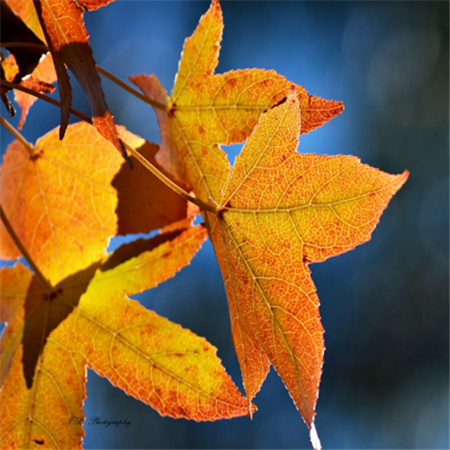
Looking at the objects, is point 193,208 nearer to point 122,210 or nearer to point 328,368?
point 122,210

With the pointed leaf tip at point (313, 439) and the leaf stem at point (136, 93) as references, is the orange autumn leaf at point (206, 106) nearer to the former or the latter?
the leaf stem at point (136, 93)

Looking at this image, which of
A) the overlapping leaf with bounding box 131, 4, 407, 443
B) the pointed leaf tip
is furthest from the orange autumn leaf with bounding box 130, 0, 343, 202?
the pointed leaf tip

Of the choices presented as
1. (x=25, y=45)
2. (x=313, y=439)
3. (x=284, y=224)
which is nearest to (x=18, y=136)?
(x=25, y=45)

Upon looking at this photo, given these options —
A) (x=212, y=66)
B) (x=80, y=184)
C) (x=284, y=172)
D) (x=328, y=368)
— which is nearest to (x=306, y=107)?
(x=284, y=172)

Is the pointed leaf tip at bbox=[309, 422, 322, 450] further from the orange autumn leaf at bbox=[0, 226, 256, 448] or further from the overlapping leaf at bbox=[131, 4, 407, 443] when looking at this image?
the orange autumn leaf at bbox=[0, 226, 256, 448]

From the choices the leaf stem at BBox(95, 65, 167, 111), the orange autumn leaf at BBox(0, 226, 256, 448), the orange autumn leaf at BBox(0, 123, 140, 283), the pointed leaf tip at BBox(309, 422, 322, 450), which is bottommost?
the pointed leaf tip at BBox(309, 422, 322, 450)

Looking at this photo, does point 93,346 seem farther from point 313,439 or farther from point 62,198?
point 313,439
